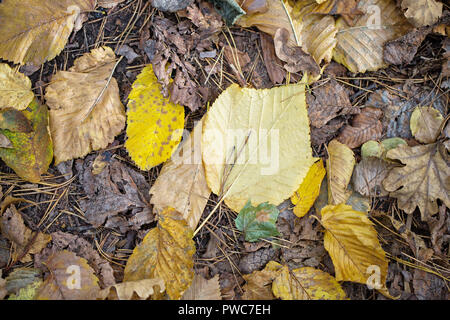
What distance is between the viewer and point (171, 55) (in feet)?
5.75

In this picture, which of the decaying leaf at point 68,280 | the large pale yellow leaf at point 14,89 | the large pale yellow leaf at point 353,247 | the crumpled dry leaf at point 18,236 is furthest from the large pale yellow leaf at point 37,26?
the large pale yellow leaf at point 353,247

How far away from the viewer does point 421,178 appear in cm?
179

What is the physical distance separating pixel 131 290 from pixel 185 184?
53 cm

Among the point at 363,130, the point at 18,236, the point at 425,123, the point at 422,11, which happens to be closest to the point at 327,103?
the point at 363,130

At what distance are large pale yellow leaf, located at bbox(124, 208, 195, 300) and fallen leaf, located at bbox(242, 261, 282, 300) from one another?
284mm

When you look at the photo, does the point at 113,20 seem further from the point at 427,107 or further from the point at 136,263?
the point at 427,107

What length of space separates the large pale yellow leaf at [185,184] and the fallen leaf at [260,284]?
38 cm

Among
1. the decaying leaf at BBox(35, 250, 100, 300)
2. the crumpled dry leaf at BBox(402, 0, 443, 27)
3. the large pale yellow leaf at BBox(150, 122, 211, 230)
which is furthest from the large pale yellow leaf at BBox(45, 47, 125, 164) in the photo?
the crumpled dry leaf at BBox(402, 0, 443, 27)

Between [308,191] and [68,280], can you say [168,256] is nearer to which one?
[68,280]

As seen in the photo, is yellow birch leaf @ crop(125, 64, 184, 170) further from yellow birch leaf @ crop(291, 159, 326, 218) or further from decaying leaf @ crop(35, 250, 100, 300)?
yellow birch leaf @ crop(291, 159, 326, 218)

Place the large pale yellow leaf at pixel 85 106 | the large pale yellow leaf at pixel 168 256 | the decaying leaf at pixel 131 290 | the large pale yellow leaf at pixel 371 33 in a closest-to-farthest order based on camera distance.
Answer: the decaying leaf at pixel 131 290
the large pale yellow leaf at pixel 168 256
the large pale yellow leaf at pixel 85 106
the large pale yellow leaf at pixel 371 33

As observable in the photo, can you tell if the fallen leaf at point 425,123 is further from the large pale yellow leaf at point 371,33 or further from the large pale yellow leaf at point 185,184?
the large pale yellow leaf at point 185,184

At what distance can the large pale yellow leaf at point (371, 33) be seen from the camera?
Result: 185 cm
